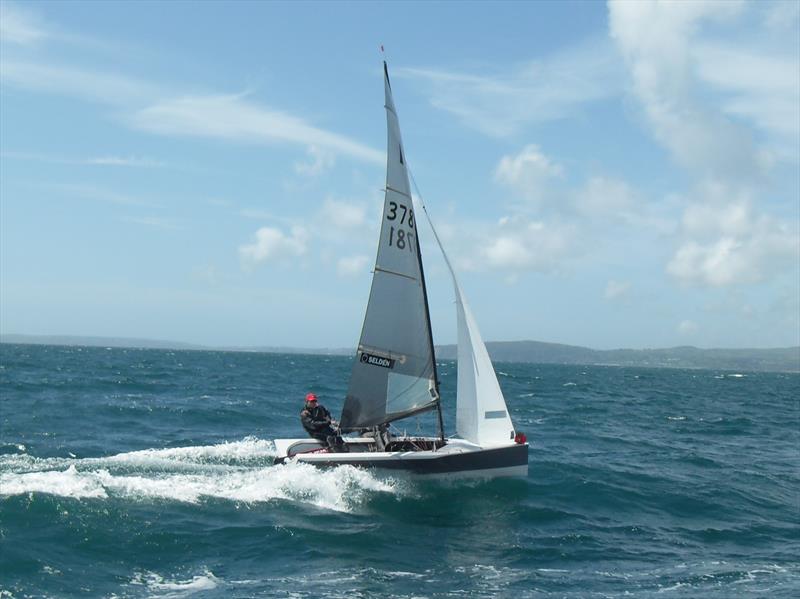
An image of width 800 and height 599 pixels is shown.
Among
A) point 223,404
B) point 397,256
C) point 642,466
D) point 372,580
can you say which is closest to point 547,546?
point 372,580

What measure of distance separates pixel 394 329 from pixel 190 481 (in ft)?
20.7

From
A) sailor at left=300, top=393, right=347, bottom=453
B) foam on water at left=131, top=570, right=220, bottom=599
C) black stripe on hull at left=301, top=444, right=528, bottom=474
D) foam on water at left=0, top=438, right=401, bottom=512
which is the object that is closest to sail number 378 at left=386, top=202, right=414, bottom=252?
sailor at left=300, top=393, right=347, bottom=453

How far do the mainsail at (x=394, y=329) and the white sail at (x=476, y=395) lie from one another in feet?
2.58

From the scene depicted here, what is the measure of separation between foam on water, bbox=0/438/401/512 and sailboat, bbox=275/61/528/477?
2.55 feet

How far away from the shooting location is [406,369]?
66.3 feet

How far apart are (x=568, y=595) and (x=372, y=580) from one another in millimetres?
3260

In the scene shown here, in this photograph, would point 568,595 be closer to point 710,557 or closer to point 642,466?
point 710,557

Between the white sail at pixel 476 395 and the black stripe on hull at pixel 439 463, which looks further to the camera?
the white sail at pixel 476 395

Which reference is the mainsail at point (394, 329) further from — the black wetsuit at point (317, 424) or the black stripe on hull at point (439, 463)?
the black stripe on hull at point (439, 463)

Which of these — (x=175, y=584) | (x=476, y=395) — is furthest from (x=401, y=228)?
(x=175, y=584)

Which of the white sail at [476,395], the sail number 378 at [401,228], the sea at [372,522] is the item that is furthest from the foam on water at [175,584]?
the sail number 378 at [401,228]

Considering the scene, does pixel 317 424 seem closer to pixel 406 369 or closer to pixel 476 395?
pixel 406 369

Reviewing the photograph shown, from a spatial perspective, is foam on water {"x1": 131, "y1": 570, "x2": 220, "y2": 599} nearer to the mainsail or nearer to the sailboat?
the sailboat

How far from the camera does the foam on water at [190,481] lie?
17.4m
